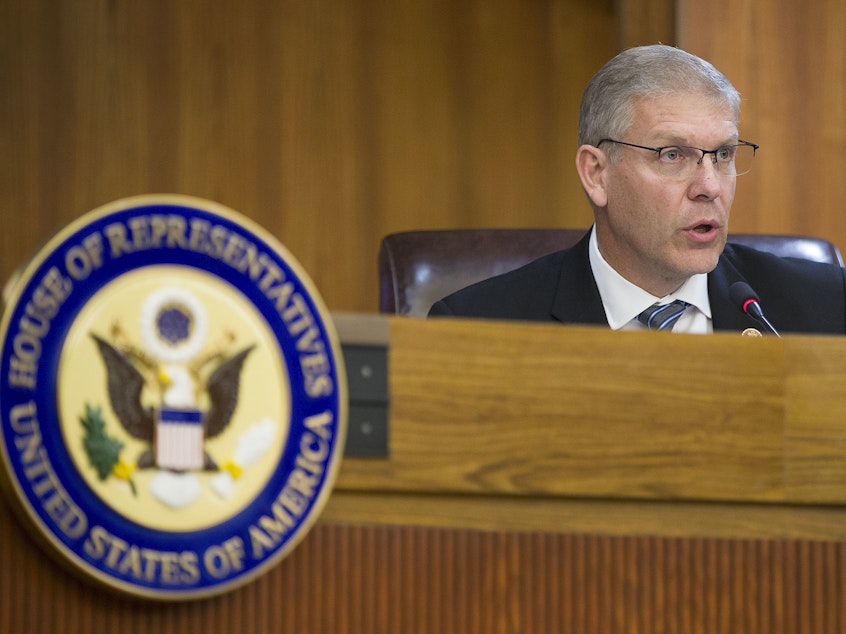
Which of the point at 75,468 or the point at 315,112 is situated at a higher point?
the point at 315,112

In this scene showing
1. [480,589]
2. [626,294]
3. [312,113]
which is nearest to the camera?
[480,589]

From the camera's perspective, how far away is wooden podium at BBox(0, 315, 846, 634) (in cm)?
92

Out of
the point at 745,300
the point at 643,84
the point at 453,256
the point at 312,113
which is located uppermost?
the point at 312,113

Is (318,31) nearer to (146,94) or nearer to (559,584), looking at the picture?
(146,94)

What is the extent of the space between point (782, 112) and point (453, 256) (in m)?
1.00

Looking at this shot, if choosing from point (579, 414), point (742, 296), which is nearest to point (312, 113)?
point (742, 296)

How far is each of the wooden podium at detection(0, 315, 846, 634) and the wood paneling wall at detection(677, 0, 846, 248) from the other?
1.88 meters

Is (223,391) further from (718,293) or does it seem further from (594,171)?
(594,171)

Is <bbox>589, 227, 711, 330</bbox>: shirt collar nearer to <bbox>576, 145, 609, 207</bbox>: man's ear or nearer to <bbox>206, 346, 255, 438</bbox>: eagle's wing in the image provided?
<bbox>576, 145, 609, 207</bbox>: man's ear

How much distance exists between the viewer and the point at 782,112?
113 inches

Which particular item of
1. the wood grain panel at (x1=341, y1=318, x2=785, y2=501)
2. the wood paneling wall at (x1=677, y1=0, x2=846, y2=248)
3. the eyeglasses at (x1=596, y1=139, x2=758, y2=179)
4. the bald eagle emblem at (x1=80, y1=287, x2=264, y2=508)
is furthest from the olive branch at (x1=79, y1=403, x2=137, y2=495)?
the wood paneling wall at (x1=677, y1=0, x2=846, y2=248)

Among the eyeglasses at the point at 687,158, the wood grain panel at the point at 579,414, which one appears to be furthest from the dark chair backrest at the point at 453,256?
the wood grain panel at the point at 579,414

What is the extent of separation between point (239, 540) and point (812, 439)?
1.41 ft

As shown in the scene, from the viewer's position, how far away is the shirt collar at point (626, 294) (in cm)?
209
